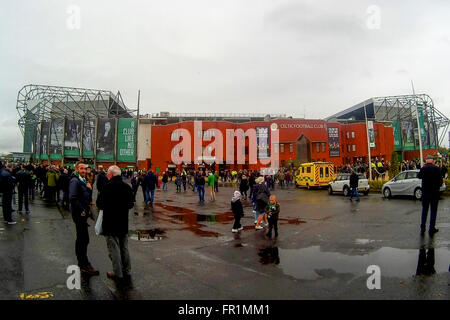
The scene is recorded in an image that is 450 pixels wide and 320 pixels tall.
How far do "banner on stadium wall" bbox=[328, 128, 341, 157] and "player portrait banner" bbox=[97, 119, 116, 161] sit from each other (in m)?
41.2

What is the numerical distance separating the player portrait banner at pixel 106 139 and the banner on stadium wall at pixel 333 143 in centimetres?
4123

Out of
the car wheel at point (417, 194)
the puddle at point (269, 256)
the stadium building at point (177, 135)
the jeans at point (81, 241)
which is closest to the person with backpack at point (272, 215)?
the puddle at point (269, 256)

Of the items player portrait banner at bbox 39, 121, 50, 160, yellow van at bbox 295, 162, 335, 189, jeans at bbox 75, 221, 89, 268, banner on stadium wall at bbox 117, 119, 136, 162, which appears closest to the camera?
jeans at bbox 75, 221, 89, 268

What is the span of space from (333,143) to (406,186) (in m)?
43.3

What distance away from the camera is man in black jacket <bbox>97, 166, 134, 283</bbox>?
4.89 meters

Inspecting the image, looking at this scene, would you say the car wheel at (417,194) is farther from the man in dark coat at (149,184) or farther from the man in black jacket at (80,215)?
the man in black jacket at (80,215)

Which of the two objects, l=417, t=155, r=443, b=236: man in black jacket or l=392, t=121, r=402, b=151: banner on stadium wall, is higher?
l=392, t=121, r=402, b=151: banner on stadium wall

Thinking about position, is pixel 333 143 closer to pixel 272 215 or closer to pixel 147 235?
pixel 272 215

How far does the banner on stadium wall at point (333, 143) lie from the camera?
56.3m

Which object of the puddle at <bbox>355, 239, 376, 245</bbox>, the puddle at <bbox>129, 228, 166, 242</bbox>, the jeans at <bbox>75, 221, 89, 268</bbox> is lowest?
the puddle at <bbox>129, 228, 166, 242</bbox>

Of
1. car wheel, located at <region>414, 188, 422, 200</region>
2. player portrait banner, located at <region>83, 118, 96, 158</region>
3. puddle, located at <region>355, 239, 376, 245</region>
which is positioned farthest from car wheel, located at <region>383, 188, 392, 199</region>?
player portrait banner, located at <region>83, 118, 96, 158</region>

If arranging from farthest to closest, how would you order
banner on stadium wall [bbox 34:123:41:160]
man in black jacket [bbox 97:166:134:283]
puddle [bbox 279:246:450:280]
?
banner on stadium wall [bbox 34:123:41:160] → puddle [bbox 279:246:450:280] → man in black jacket [bbox 97:166:134:283]

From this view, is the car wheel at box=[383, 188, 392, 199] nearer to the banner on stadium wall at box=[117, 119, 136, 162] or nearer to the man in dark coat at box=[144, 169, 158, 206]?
the man in dark coat at box=[144, 169, 158, 206]
